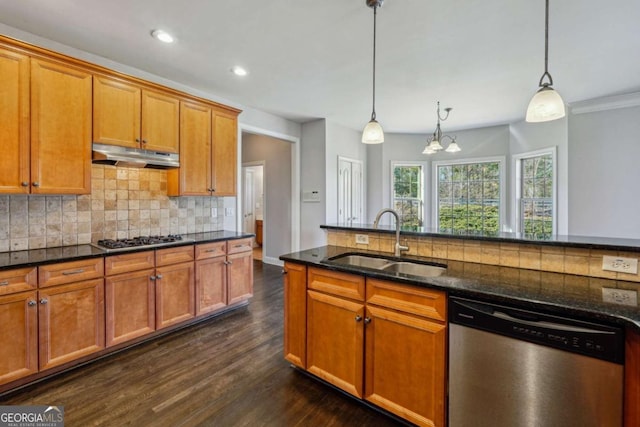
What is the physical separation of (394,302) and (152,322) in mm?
2270

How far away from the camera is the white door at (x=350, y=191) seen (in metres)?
5.46

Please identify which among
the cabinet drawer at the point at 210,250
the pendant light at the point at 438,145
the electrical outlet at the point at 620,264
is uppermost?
the pendant light at the point at 438,145

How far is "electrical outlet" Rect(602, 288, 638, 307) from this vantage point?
1.25m

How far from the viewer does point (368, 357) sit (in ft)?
5.91

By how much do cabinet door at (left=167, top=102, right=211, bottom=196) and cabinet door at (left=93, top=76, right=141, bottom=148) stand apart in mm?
461

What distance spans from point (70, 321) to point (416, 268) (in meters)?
2.62

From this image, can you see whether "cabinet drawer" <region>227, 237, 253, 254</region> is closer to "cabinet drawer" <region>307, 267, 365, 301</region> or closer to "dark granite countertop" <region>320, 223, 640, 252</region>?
"cabinet drawer" <region>307, 267, 365, 301</region>

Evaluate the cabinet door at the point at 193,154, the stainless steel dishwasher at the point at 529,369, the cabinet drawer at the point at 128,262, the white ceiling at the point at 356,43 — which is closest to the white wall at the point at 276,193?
the white ceiling at the point at 356,43

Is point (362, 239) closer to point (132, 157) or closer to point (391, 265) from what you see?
point (391, 265)

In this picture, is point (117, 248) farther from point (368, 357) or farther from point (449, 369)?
point (449, 369)

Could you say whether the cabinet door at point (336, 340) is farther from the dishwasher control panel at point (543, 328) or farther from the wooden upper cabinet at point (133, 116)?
the wooden upper cabinet at point (133, 116)

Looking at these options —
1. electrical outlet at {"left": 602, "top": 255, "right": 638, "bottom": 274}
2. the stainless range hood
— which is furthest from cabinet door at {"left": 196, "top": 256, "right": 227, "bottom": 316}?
electrical outlet at {"left": 602, "top": 255, "right": 638, "bottom": 274}

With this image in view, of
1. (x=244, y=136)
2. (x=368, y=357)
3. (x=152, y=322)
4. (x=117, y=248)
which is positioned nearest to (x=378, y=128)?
(x=368, y=357)

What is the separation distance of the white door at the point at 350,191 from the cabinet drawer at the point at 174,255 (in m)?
3.03
